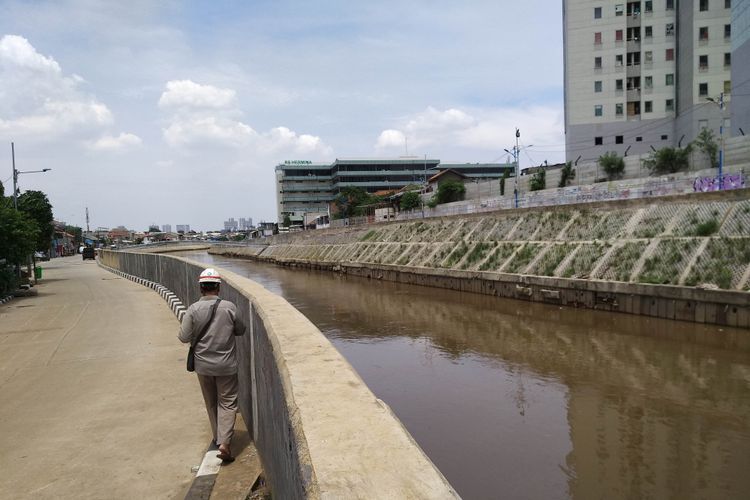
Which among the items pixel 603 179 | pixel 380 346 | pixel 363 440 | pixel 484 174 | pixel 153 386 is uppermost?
pixel 484 174

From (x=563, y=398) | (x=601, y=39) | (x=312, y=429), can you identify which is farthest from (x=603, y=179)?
(x=312, y=429)

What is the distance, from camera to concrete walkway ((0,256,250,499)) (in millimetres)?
4754

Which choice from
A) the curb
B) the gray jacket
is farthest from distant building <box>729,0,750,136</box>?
the gray jacket

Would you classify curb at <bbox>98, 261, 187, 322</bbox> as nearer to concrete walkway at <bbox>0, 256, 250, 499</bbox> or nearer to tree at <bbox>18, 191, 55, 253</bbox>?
concrete walkway at <bbox>0, 256, 250, 499</bbox>

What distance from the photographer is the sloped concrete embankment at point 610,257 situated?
15.1 metres

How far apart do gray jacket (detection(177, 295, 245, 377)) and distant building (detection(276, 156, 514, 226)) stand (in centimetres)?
10636

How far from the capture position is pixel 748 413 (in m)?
8.35

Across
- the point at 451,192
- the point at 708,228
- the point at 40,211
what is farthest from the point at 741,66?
the point at 40,211

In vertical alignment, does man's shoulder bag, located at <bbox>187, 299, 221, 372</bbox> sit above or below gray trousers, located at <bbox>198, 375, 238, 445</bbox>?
above

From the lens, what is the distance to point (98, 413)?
656cm

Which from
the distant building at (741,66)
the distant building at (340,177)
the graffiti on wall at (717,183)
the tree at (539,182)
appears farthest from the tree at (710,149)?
the distant building at (340,177)

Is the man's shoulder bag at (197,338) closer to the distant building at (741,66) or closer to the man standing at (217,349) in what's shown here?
the man standing at (217,349)

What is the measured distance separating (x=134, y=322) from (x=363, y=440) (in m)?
13.1

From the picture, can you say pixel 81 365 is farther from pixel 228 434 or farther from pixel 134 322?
pixel 228 434
